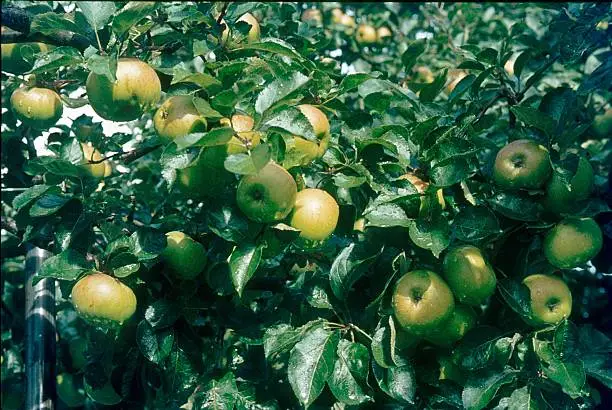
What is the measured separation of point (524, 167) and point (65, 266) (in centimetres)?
100

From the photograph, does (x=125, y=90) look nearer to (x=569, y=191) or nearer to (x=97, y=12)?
(x=97, y=12)

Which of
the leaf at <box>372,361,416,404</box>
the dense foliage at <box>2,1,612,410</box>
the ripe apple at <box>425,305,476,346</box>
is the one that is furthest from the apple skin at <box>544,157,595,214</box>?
the leaf at <box>372,361,416,404</box>

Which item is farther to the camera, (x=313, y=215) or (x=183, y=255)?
(x=183, y=255)

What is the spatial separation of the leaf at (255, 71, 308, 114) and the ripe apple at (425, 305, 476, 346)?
1.94 ft

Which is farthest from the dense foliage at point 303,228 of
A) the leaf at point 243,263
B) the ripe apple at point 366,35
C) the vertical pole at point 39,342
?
the ripe apple at point 366,35

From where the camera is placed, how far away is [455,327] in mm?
1449

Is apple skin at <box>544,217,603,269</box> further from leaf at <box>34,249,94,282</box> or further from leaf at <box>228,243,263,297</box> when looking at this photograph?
leaf at <box>34,249,94,282</box>

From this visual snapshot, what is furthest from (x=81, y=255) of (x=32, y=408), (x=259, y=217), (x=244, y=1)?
(x=244, y=1)

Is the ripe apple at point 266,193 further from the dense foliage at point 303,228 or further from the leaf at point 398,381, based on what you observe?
the leaf at point 398,381

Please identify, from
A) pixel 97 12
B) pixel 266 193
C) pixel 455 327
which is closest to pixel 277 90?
pixel 266 193

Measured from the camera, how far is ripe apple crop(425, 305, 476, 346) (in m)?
1.45

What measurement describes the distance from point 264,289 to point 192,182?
20.8 inches

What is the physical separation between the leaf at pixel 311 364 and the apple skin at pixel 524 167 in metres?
0.51

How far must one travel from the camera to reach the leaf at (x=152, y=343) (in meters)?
1.45
